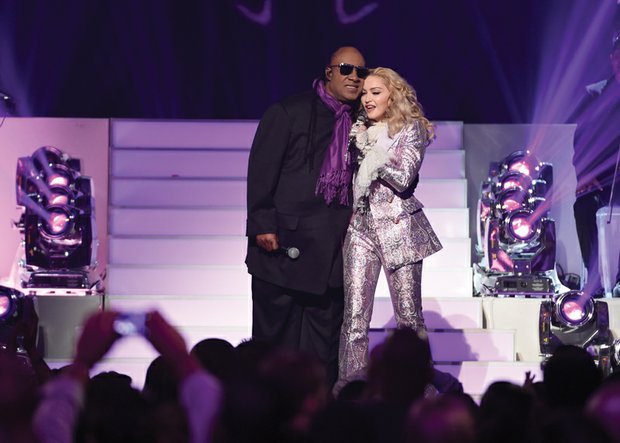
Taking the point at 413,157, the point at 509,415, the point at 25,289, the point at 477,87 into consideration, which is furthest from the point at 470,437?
the point at 477,87

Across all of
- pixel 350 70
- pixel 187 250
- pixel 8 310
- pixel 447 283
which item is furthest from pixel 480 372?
pixel 8 310

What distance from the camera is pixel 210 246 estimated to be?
29.2ft

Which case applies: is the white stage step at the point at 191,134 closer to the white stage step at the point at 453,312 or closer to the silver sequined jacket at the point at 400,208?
the white stage step at the point at 453,312

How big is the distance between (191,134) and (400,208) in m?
3.50

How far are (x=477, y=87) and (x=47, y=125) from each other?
3.56 m

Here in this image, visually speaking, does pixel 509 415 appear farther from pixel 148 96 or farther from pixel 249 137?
pixel 148 96

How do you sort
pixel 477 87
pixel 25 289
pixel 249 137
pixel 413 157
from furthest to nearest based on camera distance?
1. pixel 477 87
2. pixel 249 137
3. pixel 25 289
4. pixel 413 157

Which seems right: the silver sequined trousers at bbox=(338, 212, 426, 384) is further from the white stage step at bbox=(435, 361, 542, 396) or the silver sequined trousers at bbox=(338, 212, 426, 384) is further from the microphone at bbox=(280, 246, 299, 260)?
the white stage step at bbox=(435, 361, 542, 396)

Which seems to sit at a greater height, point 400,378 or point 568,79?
point 568,79

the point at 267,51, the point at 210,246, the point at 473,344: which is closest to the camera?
the point at 473,344

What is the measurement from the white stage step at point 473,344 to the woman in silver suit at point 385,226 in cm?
143

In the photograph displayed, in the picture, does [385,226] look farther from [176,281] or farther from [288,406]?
[288,406]

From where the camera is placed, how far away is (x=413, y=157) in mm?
6234

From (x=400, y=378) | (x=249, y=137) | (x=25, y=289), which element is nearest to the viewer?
(x=400, y=378)
